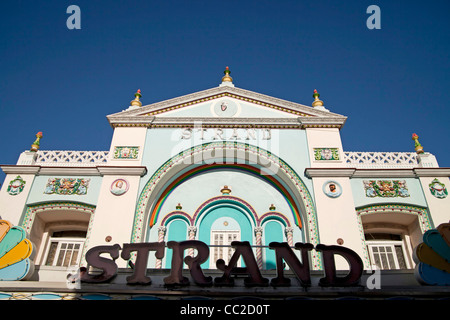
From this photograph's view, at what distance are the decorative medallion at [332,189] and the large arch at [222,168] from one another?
690mm

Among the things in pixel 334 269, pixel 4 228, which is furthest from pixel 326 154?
pixel 4 228

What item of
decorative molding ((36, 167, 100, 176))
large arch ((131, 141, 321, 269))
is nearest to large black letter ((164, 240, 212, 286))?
large arch ((131, 141, 321, 269))

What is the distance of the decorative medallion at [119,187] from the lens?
13.7 m

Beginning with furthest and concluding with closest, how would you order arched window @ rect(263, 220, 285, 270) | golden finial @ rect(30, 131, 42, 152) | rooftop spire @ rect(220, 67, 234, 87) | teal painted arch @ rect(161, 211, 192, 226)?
1. rooftop spire @ rect(220, 67, 234, 87)
2. golden finial @ rect(30, 131, 42, 152)
3. teal painted arch @ rect(161, 211, 192, 226)
4. arched window @ rect(263, 220, 285, 270)

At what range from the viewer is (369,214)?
13.8 metres

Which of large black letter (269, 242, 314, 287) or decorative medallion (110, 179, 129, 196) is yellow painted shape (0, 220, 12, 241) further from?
large black letter (269, 242, 314, 287)

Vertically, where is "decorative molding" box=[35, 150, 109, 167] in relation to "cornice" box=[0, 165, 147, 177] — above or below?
above

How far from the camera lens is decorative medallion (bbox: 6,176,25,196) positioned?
14.0 m

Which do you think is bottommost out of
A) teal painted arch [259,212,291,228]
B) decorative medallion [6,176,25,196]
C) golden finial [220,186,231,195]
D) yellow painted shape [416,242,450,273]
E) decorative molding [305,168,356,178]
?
yellow painted shape [416,242,450,273]

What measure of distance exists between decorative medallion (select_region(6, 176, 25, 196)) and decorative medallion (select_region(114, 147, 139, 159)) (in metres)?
3.73

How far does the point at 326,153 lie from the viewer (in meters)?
14.7

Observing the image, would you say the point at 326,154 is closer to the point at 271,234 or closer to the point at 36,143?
the point at 271,234
